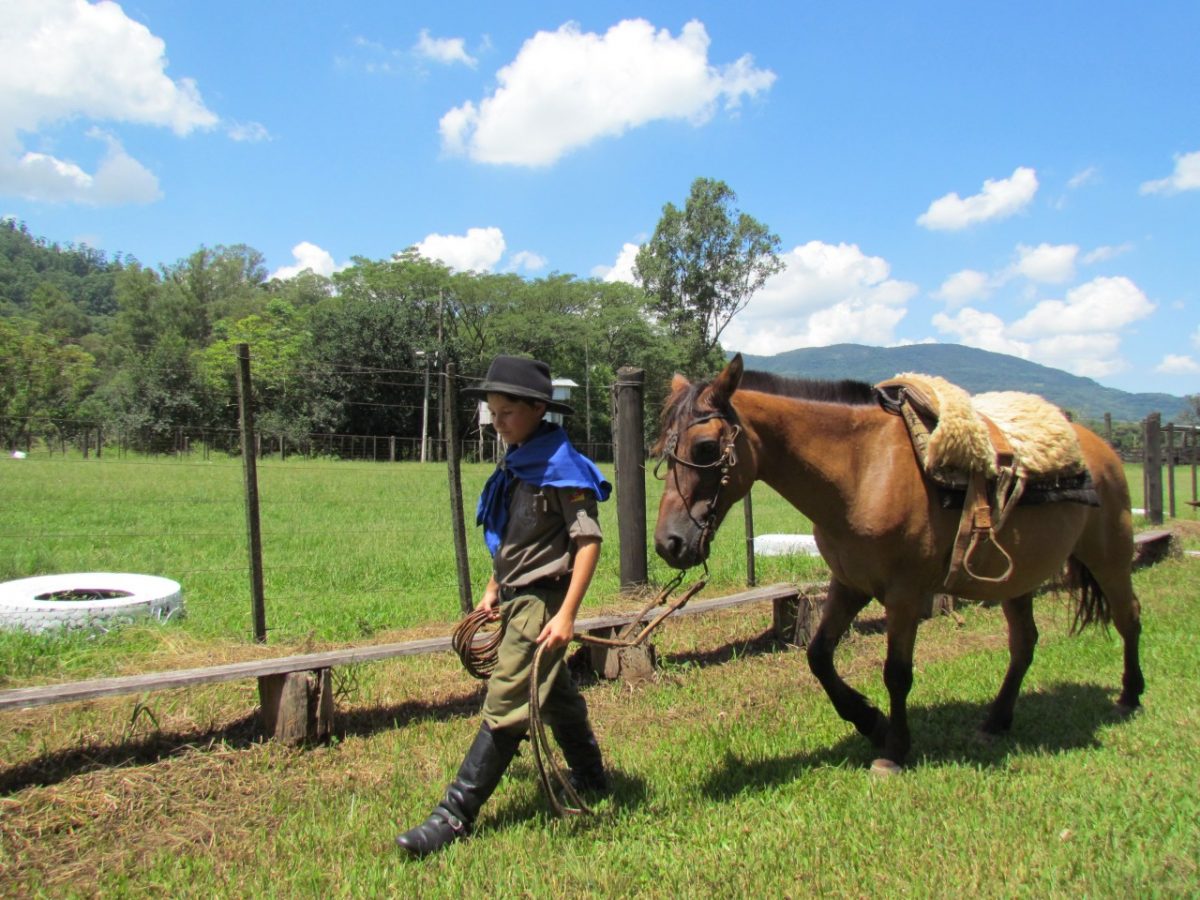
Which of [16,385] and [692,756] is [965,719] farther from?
[16,385]

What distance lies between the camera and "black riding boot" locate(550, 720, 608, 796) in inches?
127

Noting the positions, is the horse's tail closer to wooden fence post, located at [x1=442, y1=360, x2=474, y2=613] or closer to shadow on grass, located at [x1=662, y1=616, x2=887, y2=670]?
shadow on grass, located at [x1=662, y1=616, x2=887, y2=670]

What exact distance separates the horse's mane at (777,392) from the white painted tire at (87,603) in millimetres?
4194

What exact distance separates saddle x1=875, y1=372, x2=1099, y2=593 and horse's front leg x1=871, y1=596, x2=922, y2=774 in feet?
1.06

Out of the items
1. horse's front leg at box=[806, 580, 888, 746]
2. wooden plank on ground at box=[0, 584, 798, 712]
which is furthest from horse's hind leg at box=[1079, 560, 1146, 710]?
wooden plank on ground at box=[0, 584, 798, 712]

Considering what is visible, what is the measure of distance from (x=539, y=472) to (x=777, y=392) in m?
1.36

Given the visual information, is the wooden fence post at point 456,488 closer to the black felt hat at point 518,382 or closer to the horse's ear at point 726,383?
the black felt hat at point 518,382

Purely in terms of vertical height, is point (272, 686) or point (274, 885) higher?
point (272, 686)

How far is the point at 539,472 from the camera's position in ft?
9.78

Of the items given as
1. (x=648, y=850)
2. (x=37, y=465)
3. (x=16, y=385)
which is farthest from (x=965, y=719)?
(x=16, y=385)

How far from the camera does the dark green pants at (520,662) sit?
9.38 ft

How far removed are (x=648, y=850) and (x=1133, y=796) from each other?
87.0 inches

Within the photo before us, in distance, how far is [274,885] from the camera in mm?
2531

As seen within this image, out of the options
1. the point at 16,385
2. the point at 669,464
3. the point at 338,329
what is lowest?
the point at 669,464
